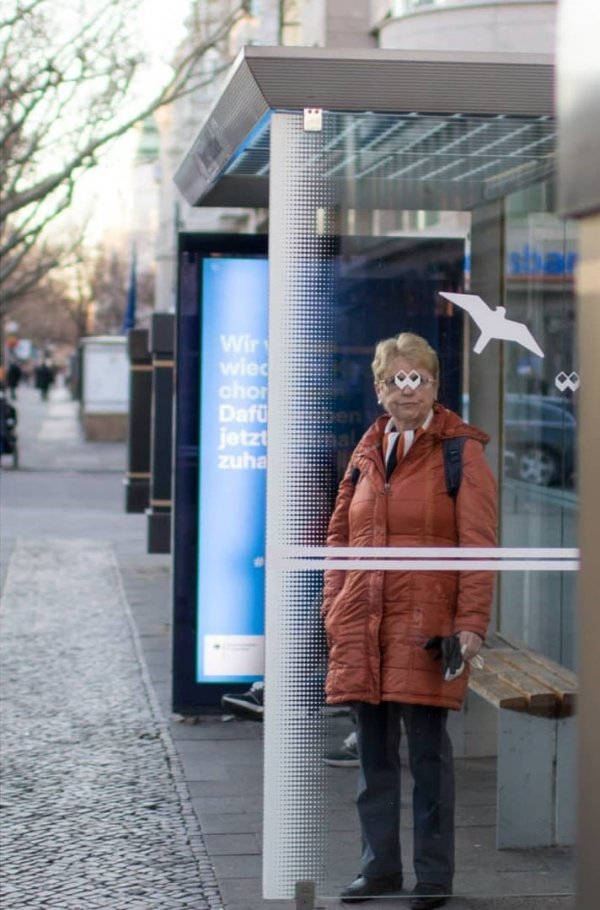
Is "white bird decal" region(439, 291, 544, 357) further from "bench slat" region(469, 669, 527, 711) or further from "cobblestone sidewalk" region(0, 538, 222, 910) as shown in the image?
"cobblestone sidewalk" region(0, 538, 222, 910)

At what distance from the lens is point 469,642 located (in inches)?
194

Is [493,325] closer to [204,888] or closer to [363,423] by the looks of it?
[363,423]

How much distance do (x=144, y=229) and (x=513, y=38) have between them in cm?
10367

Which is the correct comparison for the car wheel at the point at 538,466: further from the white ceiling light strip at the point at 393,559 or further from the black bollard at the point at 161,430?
the black bollard at the point at 161,430

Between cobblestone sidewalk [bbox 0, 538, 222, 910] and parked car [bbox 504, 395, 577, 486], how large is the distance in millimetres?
1956

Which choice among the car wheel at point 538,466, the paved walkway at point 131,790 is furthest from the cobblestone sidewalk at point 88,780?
the car wheel at point 538,466

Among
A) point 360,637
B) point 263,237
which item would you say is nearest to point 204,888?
point 360,637

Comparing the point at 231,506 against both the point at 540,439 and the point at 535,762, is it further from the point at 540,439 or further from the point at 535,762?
the point at 535,762

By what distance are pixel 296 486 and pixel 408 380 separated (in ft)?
1.51

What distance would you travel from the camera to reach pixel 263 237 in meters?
7.78

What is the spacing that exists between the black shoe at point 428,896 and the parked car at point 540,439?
1.57 metres

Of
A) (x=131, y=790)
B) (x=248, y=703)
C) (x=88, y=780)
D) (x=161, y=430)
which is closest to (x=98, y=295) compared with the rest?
(x=161, y=430)

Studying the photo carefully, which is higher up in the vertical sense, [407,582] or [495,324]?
[495,324]

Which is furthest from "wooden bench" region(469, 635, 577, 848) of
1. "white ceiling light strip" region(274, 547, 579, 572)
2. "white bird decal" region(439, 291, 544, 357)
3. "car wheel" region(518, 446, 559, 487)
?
"car wheel" region(518, 446, 559, 487)
